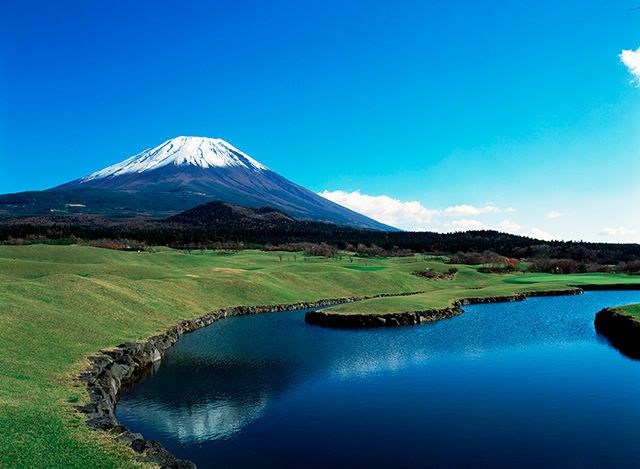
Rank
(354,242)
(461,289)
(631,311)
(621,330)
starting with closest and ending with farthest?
(621,330) < (631,311) < (461,289) < (354,242)

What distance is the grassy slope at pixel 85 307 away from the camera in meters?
12.5

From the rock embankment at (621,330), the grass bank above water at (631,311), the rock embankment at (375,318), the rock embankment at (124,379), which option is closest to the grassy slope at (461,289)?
the rock embankment at (375,318)

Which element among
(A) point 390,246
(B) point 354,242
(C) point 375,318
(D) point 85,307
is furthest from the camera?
(B) point 354,242

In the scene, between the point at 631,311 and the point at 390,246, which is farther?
the point at 390,246

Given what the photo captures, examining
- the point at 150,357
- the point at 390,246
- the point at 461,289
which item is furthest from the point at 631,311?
the point at 390,246

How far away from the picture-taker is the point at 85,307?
1186 inches

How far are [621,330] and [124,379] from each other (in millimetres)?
34185

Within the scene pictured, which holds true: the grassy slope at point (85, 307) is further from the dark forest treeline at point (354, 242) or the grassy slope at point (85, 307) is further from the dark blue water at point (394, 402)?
the dark forest treeline at point (354, 242)

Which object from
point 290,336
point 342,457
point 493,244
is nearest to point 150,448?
point 342,457

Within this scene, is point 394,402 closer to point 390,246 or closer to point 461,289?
point 461,289

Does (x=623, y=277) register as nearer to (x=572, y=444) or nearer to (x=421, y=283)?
(x=421, y=283)

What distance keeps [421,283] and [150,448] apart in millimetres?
61016

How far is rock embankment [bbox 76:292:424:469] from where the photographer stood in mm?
12569

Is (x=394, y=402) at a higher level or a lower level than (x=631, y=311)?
lower
